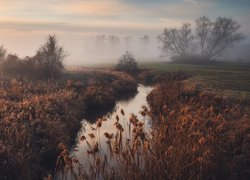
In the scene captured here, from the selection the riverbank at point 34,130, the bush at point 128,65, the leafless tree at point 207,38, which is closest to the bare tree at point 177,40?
the leafless tree at point 207,38

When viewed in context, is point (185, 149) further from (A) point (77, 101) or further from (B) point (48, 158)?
(A) point (77, 101)

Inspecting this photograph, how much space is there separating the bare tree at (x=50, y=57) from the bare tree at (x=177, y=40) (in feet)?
199

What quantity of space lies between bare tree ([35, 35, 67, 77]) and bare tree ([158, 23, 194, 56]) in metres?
60.6

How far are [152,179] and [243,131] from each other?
6.20m

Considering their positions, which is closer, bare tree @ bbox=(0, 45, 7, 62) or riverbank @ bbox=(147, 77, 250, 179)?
riverbank @ bbox=(147, 77, 250, 179)

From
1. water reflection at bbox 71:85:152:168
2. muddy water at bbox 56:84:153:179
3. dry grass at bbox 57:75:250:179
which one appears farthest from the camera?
water reflection at bbox 71:85:152:168

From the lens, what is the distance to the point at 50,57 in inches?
1608

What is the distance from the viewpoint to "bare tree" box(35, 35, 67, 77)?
130 ft

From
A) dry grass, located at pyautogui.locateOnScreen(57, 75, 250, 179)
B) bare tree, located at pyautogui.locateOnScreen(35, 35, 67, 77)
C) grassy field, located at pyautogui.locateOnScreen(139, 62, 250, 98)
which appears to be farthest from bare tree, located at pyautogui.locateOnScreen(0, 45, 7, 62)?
dry grass, located at pyautogui.locateOnScreen(57, 75, 250, 179)

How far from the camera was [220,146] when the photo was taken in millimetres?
12430

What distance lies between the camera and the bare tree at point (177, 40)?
9862 centimetres

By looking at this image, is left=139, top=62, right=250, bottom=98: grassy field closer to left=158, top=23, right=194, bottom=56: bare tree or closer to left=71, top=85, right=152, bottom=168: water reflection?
left=71, top=85, right=152, bottom=168: water reflection

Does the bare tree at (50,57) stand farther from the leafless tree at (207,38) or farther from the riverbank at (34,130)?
the leafless tree at (207,38)

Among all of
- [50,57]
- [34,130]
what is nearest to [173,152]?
[34,130]
